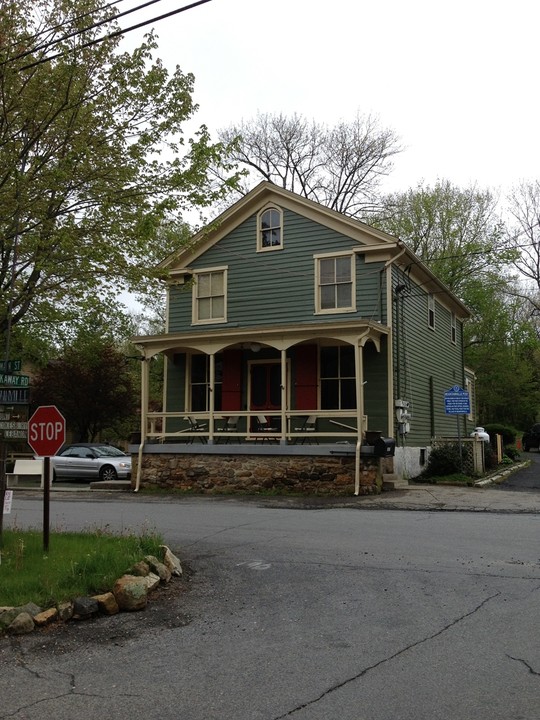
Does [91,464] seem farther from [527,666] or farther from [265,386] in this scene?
[527,666]

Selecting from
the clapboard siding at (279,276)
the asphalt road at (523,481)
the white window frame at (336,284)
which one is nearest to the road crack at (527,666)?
the asphalt road at (523,481)

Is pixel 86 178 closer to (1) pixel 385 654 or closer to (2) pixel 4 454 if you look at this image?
(2) pixel 4 454

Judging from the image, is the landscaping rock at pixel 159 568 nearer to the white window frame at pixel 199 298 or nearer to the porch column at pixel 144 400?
the porch column at pixel 144 400

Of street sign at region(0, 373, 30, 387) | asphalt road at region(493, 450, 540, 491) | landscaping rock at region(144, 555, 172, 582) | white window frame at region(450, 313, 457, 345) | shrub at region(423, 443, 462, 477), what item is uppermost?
white window frame at region(450, 313, 457, 345)

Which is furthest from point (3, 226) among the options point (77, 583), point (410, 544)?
point (410, 544)

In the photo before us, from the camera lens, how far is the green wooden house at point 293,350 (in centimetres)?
1770

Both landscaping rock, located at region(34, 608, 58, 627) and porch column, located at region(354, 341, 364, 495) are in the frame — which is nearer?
landscaping rock, located at region(34, 608, 58, 627)

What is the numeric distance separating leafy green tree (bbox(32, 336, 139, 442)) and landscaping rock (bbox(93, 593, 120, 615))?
2399 centimetres

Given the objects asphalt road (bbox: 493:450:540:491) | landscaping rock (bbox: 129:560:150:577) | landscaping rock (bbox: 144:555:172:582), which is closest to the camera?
landscaping rock (bbox: 129:560:150:577)

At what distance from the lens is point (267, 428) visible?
770 inches

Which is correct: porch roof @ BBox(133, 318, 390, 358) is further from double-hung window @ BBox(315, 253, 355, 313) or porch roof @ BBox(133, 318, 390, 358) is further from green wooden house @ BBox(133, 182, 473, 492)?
double-hung window @ BBox(315, 253, 355, 313)

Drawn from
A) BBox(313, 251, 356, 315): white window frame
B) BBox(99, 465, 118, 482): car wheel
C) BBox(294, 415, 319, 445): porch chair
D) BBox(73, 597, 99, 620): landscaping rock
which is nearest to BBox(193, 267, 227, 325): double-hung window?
BBox(313, 251, 356, 315): white window frame

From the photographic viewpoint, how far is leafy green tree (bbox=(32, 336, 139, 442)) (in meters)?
30.7

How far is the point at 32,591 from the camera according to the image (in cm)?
659
